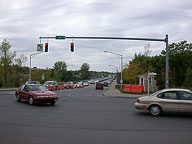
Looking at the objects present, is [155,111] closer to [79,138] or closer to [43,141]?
[79,138]

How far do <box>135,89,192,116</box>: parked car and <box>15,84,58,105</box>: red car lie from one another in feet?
22.1

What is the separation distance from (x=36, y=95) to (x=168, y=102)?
896cm

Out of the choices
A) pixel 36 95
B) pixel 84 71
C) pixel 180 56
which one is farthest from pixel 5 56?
pixel 84 71

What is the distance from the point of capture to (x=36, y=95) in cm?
1620

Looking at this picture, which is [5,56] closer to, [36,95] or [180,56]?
[36,95]

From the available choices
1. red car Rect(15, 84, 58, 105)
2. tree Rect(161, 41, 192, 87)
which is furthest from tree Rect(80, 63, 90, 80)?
red car Rect(15, 84, 58, 105)

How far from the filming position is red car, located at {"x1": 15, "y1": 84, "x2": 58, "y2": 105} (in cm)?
1622

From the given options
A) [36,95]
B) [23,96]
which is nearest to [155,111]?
[36,95]

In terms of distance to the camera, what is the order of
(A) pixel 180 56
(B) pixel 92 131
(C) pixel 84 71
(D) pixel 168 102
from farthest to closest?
1. (C) pixel 84 71
2. (A) pixel 180 56
3. (D) pixel 168 102
4. (B) pixel 92 131

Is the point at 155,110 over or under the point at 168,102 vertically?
under

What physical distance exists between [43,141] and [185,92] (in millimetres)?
8079

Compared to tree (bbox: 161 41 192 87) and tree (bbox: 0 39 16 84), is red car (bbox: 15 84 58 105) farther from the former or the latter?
tree (bbox: 161 41 192 87)

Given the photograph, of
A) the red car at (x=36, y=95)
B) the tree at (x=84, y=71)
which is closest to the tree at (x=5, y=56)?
the red car at (x=36, y=95)

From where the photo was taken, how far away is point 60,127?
9188 mm
